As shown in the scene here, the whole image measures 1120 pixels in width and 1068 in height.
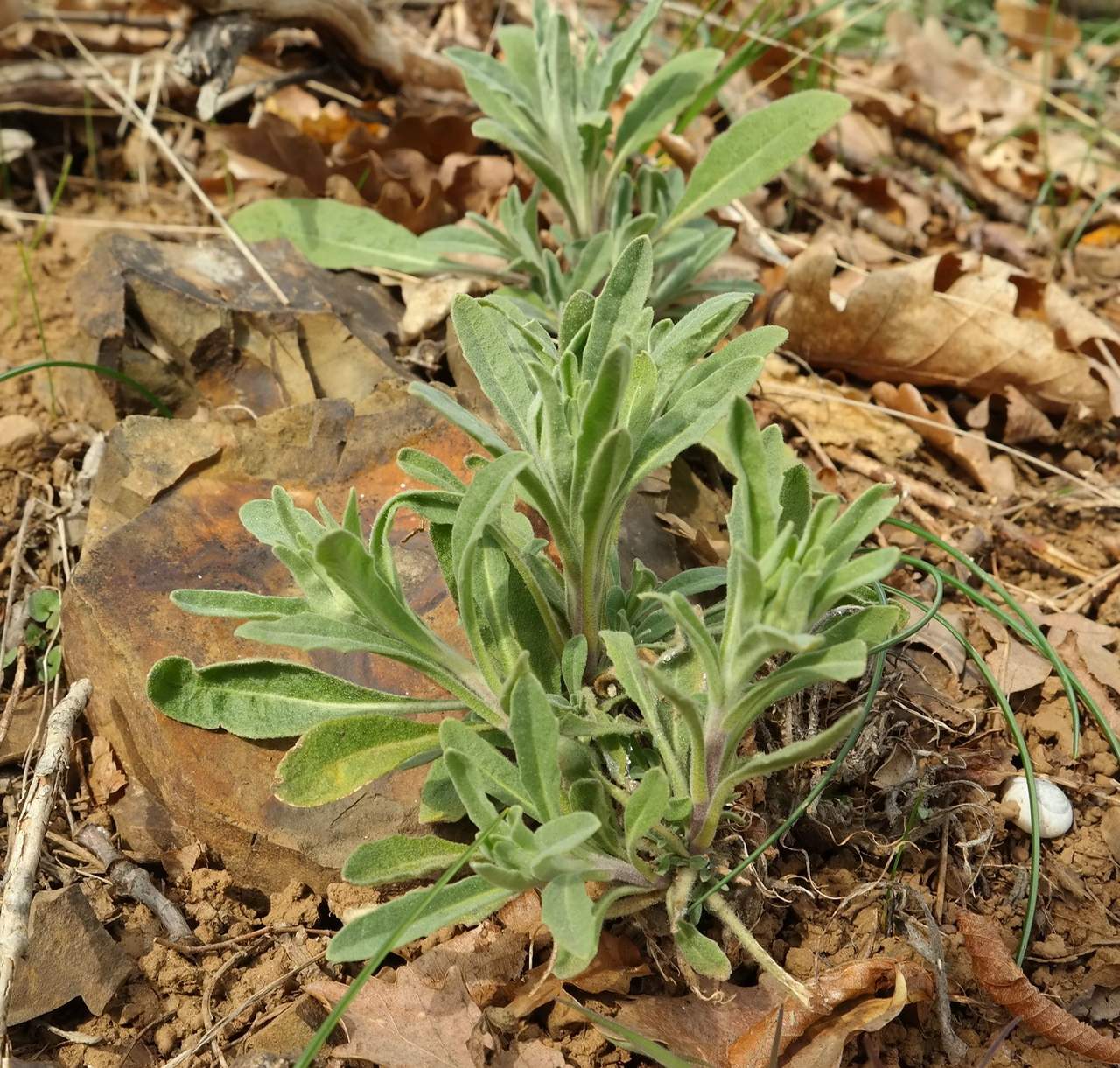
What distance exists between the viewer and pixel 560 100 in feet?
10.3

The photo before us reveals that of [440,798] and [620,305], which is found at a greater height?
[620,305]

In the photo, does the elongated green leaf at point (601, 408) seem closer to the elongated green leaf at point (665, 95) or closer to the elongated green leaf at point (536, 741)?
the elongated green leaf at point (536, 741)

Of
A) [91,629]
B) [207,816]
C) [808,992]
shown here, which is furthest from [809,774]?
[91,629]

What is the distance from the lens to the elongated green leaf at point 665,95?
3311 millimetres

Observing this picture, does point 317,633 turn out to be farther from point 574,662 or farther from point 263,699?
point 574,662

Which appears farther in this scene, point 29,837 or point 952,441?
point 952,441

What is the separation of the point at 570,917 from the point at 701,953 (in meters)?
0.38

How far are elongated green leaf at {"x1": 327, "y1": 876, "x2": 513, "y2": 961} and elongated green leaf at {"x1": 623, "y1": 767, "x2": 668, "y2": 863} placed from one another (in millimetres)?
242

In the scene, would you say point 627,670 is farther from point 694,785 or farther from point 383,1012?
point 383,1012

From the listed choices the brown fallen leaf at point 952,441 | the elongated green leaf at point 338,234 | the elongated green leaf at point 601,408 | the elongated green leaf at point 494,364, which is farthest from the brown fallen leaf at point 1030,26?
the elongated green leaf at point 601,408

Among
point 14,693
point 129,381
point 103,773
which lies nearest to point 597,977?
point 103,773

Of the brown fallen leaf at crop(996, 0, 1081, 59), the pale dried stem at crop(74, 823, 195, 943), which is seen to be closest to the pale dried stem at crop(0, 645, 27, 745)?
the pale dried stem at crop(74, 823, 195, 943)

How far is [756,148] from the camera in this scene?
3324 mm

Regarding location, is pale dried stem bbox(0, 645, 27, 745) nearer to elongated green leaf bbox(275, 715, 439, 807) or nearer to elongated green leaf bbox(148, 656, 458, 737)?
elongated green leaf bbox(148, 656, 458, 737)
